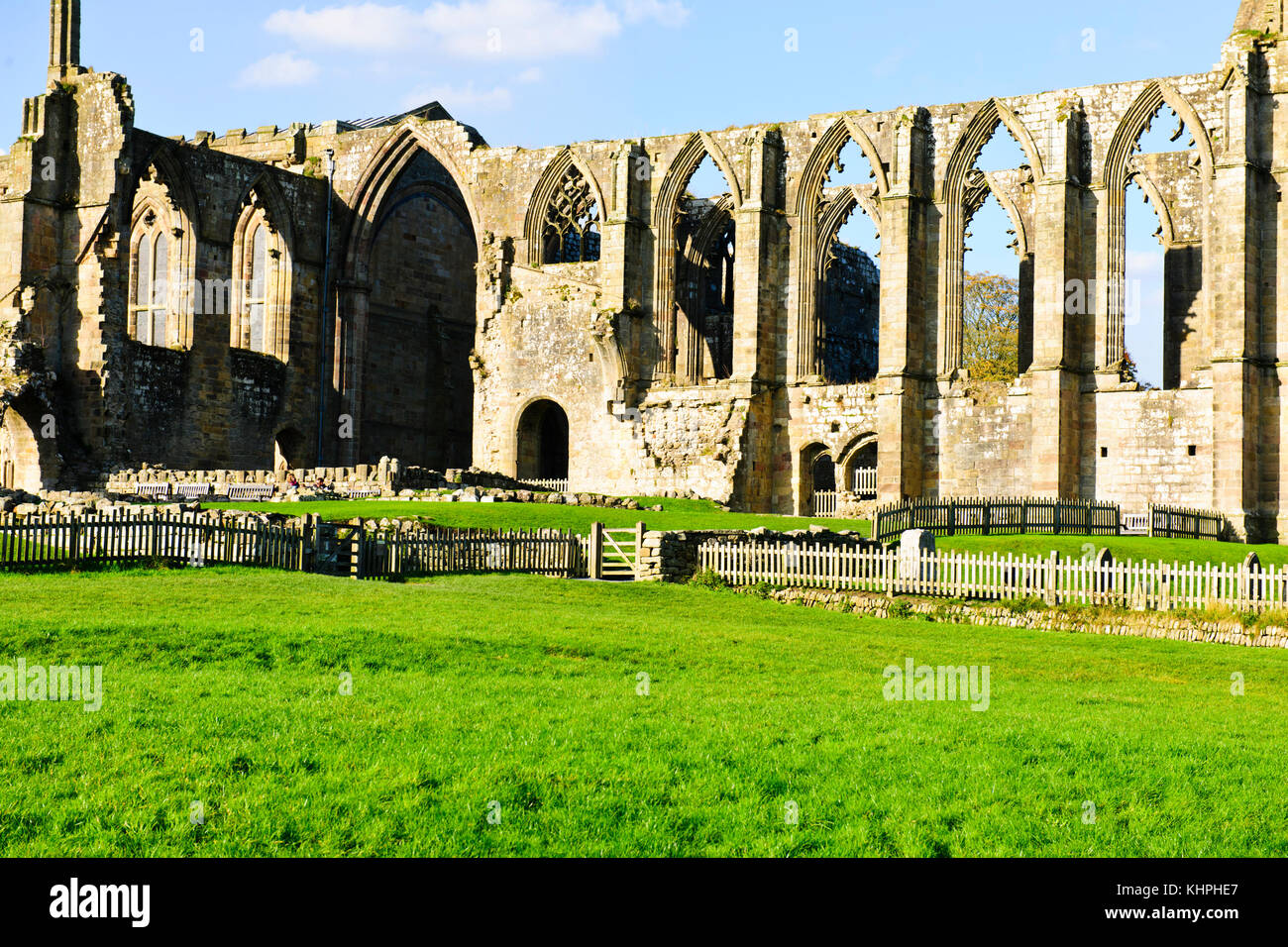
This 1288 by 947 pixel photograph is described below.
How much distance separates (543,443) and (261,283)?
433 inches

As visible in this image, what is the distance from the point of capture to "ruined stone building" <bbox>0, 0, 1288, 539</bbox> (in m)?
39.0

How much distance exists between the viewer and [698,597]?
23734 millimetres

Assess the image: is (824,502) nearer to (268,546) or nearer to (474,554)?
(474,554)

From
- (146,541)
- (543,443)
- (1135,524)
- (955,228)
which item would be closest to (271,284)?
(543,443)

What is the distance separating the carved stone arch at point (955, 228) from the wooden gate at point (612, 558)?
18.6 m

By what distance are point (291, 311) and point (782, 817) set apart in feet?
139

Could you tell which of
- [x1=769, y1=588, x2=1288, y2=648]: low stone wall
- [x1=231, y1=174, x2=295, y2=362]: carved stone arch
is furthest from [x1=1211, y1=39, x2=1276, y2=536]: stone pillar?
[x1=231, y1=174, x2=295, y2=362]: carved stone arch

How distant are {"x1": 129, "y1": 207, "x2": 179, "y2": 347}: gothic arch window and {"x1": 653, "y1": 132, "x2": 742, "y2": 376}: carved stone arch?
16311 millimetres

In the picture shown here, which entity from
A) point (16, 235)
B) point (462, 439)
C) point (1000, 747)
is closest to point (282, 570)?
point (1000, 747)

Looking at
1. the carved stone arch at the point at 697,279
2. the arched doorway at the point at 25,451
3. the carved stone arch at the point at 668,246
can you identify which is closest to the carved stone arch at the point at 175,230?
the arched doorway at the point at 25,451

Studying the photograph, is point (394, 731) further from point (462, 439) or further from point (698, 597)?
point (462, 439)

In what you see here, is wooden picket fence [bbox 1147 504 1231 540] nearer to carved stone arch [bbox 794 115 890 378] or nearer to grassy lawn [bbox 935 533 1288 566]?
grassy lawn [bbox 935 533 1288 566]
